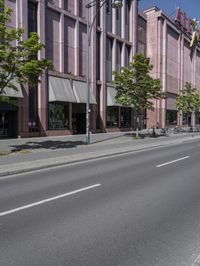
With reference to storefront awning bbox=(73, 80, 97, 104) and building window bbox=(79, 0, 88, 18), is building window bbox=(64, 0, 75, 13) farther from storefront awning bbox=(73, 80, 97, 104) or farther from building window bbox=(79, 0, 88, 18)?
storefront awning bbox=(73, 80, 97, 104)

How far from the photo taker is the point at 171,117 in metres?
55.7

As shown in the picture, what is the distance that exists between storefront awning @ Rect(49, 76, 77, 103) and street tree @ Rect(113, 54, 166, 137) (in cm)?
504

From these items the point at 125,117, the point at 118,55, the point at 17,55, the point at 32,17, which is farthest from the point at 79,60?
the point at 17,55

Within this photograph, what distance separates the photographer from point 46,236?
4.99 m

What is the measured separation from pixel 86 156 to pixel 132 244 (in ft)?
35.8

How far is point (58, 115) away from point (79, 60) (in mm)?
6993

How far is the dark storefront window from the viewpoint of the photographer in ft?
176

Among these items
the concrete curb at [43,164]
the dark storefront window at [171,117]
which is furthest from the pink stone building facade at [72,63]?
the dark storefront window at [171,117]

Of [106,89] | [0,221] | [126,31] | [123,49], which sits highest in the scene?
[126,31]

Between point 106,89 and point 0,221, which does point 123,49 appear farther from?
point 0,221

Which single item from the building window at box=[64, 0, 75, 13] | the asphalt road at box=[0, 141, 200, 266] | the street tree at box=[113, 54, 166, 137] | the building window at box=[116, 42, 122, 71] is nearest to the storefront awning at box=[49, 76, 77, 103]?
the street tree at box=[113, 54, 166, 137]

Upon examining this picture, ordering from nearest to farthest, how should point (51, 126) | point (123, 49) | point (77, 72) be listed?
point (51, 126) < point (77, 72) < point (123, 49)

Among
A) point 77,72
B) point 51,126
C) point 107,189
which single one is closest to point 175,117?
point 77,72

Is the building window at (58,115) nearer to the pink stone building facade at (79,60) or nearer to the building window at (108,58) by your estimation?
the pink stone building facade at (79,60)
